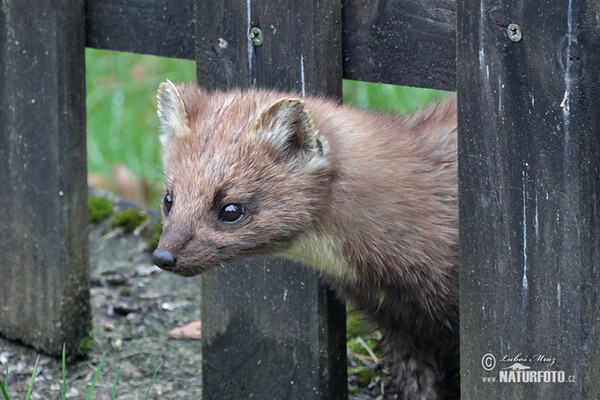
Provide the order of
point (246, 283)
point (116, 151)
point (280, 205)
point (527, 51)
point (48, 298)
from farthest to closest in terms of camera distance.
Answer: point (116, 151), point (48, 298), point (246, 283), point (280, 205), point (527, 51)

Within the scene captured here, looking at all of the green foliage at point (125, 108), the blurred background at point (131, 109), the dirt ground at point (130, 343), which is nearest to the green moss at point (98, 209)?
the dirt ground at point (130, 343)

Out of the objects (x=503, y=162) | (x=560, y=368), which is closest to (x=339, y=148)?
(x=503, y=162)

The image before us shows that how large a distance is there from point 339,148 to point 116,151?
406cm

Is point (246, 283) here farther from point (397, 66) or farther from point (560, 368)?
point (560, 368)

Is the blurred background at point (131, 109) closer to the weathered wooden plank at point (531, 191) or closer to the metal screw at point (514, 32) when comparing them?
the weathered wooden plank at point (531, 191)

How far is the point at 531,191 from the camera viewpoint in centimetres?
287

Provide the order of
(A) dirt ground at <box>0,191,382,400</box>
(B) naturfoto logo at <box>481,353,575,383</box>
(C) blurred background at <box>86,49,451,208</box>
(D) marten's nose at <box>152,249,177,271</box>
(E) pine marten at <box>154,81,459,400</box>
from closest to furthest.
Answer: (B) naturfoto logo at <box>481,353,575,383</box>, (D) marten's nose at <box>152,249,177,271</box>, (E) pine marten at <box>154,81,459,400</box>, (A) dirt ground at <box>0,191,382,400</box>, (C) blurred background at <box>86,49,451,208</box>

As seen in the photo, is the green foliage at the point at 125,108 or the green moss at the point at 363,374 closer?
the green moss at the point at 363,374

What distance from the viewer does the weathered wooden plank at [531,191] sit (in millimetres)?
2740

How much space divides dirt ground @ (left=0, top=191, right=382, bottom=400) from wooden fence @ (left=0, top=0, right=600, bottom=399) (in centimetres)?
13

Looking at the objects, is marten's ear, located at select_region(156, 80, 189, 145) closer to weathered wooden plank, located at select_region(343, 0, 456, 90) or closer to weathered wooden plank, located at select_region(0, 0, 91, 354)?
weathered wooden plank, located at select_region(343, 0, 456, 90)

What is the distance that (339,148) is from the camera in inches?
133

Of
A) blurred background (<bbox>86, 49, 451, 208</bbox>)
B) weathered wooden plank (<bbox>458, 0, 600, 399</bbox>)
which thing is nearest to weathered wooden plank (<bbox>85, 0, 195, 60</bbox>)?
weathered wooden plank (<bbox>458, 0, 600, 399</bbox>)

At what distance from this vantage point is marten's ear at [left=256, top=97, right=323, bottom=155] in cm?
319
